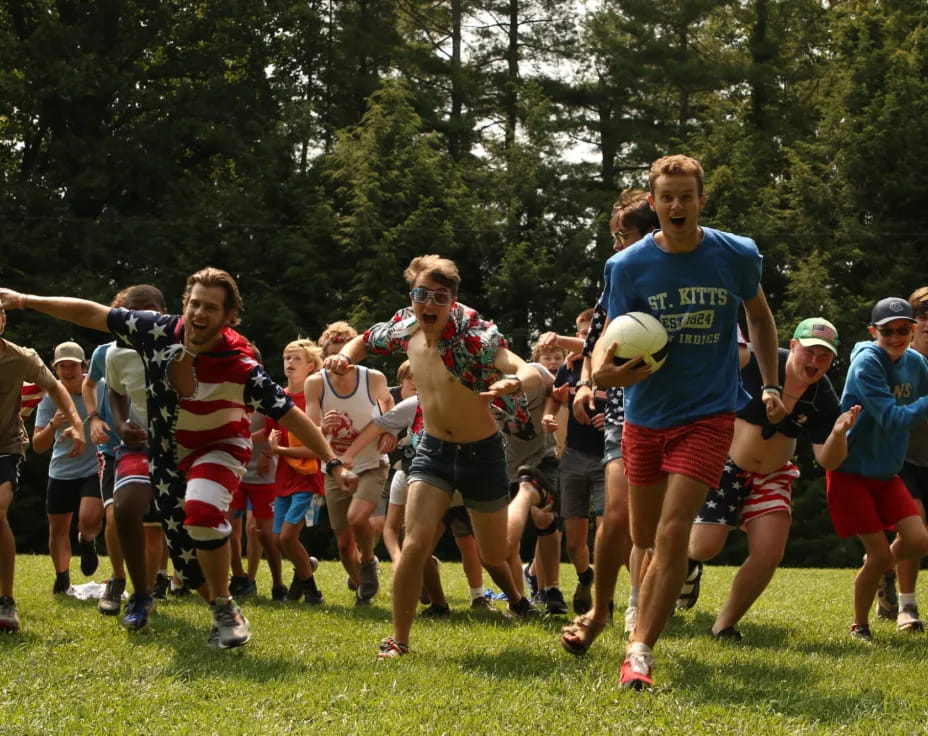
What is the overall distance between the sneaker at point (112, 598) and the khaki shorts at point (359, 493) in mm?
2023

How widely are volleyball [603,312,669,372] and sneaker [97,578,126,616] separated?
457 centimetres

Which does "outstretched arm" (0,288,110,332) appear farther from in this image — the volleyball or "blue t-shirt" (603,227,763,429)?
"blue t-shirt" (603,227,763,429)

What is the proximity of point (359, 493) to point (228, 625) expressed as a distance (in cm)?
340

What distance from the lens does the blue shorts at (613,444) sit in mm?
7348

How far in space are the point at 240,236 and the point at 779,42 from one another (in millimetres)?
16327

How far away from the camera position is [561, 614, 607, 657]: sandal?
6.02 m

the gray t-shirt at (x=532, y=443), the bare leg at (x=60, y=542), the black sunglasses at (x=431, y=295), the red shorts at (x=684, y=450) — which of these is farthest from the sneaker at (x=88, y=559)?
the red shorts at (x=684, y=450)

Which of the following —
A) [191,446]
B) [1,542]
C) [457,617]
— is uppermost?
[191,446]

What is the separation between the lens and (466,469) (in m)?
6.59

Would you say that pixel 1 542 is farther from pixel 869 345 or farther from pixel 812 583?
pixel 812 583

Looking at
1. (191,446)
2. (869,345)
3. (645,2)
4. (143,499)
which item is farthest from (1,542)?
(645,2)

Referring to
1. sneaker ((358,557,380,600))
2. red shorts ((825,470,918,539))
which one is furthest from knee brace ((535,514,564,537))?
red shorts ((825,470,918,539))

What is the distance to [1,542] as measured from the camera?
7.56 m

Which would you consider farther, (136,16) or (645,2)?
(645,2)
